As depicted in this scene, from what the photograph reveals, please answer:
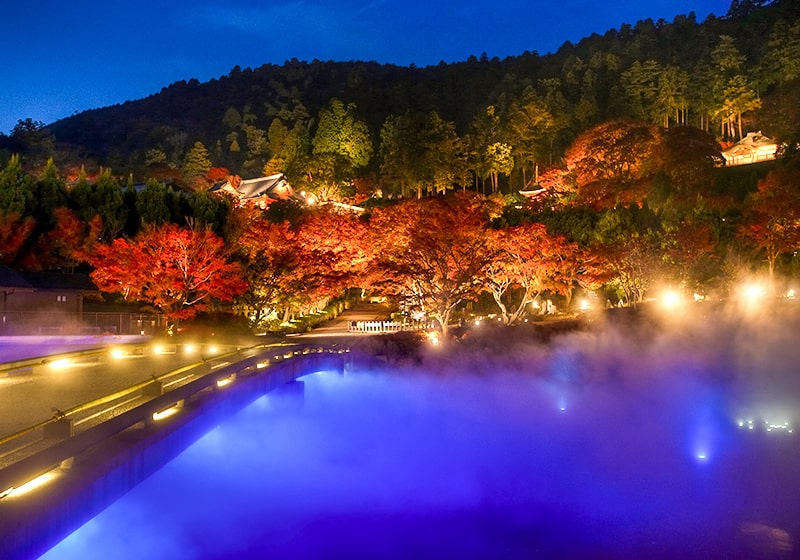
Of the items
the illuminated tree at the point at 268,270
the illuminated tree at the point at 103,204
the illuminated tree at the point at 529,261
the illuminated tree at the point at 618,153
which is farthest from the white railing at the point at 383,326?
the illuminated tree at the point at 618,153

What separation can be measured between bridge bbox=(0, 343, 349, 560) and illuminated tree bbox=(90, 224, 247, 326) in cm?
1152

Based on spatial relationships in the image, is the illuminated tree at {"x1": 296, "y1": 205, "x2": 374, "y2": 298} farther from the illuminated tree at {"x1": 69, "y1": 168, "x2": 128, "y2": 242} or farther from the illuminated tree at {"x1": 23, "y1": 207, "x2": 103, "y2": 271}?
the illuminated tree at {"x1": 69, "y1": 168, "x2": 128, "y2": 242}

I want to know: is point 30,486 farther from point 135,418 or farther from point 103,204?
point 103,204

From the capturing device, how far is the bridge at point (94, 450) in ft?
19.4

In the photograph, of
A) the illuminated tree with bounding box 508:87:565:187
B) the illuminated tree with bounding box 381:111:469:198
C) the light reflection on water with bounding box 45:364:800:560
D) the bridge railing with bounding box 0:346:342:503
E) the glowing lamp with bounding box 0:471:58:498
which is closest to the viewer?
the glowing lamp with bounding box 0:471:58:498

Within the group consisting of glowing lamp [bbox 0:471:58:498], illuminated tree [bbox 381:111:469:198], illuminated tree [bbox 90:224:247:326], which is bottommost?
glowing lamp [bbox 0:471:58:498]

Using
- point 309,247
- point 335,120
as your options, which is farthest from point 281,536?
point 335,120

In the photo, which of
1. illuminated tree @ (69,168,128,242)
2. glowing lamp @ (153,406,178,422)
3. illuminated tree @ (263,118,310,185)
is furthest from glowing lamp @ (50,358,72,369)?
illuminated tree @ (263,118,310,185)

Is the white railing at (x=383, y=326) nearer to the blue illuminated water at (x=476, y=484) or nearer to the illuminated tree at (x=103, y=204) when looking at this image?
the blue illuminated water at (x=476, y=484)

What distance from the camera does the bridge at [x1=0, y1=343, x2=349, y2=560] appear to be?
5.91m

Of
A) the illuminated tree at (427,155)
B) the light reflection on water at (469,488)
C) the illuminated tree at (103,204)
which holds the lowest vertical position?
the light reflection on water at (469,488)

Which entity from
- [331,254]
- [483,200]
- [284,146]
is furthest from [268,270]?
[284,146]

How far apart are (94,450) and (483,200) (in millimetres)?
23934

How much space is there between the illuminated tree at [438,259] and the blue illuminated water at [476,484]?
900 cm
